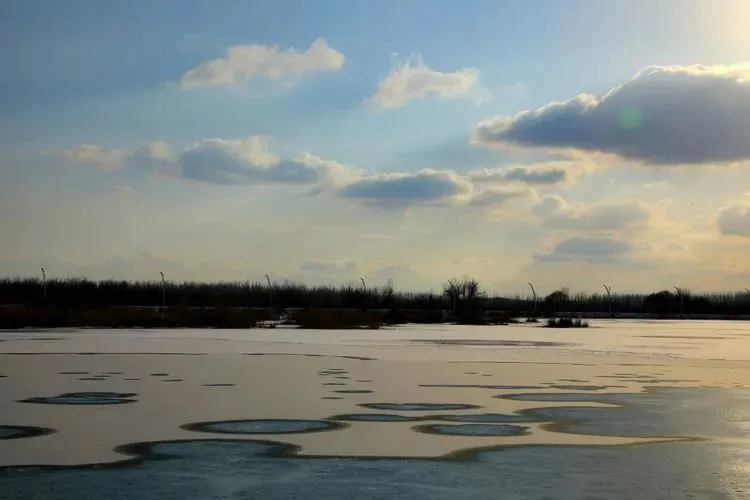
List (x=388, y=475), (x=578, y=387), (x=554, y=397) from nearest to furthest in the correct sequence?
1. (x=388, y=475)
2. (x=554, y=397)
3. (x=578, y=387)

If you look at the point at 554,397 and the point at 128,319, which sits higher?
the point at 128,319

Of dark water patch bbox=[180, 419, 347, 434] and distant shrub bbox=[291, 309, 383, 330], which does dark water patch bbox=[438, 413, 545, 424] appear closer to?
dark water patch bbox=[180, 419, 347, 434]

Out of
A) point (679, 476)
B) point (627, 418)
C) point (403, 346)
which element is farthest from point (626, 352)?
point (679, 476)

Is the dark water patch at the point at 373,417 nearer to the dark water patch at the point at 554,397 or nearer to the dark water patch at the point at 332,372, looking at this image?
the dark water patch at the point at 554,397

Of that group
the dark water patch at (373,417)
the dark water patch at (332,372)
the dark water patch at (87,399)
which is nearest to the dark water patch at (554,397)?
the dark water patch at (373,417)

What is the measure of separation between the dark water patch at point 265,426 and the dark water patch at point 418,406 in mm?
1486

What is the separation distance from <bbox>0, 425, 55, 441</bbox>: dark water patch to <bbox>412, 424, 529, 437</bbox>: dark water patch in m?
3.59

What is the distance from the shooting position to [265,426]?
9.16 meters

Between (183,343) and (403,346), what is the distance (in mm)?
6349

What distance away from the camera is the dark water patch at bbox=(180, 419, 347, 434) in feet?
28.9

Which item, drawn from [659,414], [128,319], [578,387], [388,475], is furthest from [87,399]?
[128,319]

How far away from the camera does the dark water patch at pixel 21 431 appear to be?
8.28 meters

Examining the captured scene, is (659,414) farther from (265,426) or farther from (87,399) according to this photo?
(87,399)

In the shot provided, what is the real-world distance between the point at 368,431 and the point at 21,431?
3297 mm
